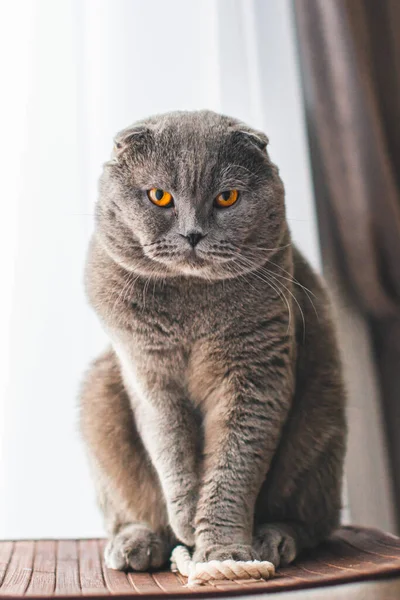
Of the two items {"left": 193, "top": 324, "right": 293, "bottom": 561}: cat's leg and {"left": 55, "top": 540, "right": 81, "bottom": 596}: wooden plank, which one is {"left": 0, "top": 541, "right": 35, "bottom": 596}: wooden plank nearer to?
{"left": 55, "top": 540, "right": 81, "bottom": 596}: wooden plank

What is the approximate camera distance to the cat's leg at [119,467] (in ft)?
4.09

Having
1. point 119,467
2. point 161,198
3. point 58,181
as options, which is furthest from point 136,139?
point 119,467

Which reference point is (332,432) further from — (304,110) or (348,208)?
(304,110)

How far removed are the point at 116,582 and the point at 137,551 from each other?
0.36ft

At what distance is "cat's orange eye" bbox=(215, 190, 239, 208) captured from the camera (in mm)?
1100

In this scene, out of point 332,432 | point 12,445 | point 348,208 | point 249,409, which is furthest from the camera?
point 348,208

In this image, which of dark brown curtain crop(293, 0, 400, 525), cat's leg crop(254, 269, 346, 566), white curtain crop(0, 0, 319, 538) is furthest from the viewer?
dark brown curtain crop(293, 0, 400, 525)

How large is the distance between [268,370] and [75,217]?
0.58m

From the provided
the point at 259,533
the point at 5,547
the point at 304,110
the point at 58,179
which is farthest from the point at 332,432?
the point at 304,110

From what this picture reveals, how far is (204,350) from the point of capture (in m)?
1.14

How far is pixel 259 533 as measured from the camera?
1.17 metres

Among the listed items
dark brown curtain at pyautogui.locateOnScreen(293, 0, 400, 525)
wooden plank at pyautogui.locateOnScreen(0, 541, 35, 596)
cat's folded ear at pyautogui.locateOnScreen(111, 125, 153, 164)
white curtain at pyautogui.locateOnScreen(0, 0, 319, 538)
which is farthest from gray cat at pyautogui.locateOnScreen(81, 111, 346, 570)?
dark brown curtain at pyautogui.locateOnScreen(293, 0, 400, 525)

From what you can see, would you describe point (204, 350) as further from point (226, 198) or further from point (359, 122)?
point (359, 122)

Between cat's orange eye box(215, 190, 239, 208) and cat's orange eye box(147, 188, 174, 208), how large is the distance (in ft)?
0.23
